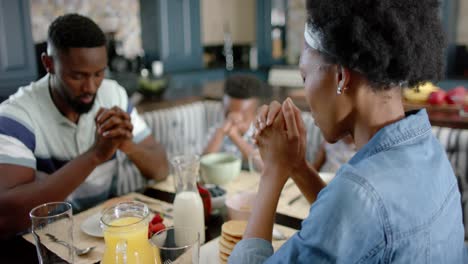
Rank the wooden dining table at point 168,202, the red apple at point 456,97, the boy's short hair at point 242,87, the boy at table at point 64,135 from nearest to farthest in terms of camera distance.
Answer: the wooden dining table at point 168,202
the boy at table at point 64,135
the boy's short hair at point 242,87
the red apple at point 456,97

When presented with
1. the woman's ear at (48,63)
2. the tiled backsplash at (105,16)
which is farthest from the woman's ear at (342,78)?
the tiled backsplash at (105,16)

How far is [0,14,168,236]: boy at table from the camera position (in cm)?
143

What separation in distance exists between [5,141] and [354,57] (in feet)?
4.02

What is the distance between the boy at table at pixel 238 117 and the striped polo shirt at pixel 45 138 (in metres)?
0.60

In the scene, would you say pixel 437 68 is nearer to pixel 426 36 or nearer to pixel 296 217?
pixel 426 36

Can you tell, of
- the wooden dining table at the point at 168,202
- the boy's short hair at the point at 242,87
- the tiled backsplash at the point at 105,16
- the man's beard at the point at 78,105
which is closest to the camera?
the wooden dining table at the point at 168,202

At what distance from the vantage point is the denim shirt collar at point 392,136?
31.9 inches

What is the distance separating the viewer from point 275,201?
99cm

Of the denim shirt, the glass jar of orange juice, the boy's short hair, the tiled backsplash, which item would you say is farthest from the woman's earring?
the tiled backsplash

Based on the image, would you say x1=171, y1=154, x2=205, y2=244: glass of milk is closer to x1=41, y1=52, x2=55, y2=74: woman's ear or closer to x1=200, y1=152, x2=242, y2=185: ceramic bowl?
x1=200, y1=152, x2=242, y2=185: ceramic bowl

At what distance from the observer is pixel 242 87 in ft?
7.74

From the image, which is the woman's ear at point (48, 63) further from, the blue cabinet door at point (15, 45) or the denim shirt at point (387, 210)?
the blue cabinet door at point (15, 45)

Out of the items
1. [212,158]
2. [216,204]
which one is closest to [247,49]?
[212,158]

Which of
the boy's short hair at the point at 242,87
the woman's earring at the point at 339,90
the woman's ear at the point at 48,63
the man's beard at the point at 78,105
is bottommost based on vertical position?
the boy's short hair at the point at 242,87
